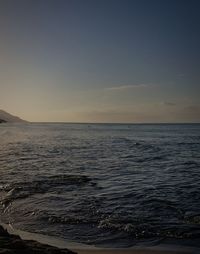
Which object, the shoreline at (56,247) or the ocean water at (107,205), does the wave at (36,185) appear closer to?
the ocean water at (107,205)

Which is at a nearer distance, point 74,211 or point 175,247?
point 175,247

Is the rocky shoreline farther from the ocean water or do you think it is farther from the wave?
the wave

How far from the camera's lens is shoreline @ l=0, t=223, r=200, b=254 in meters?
7.35

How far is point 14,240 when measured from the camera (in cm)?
786

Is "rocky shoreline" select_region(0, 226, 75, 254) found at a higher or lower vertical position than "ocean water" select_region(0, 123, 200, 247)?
higher

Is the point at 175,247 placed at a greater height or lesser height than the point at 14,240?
lesser

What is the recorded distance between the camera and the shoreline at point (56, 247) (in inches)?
289

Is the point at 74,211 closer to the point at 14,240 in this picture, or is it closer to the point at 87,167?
the point at 14,240

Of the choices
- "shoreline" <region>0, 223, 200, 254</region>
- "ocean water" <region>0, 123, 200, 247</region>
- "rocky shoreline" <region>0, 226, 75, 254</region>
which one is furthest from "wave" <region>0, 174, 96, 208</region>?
"rocky shoreline" <region>0, 226, 75, 254</region>

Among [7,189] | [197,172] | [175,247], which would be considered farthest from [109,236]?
[197,172]

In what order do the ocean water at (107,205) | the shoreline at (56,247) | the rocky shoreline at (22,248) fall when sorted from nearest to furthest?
the rocky shoreline at (22,248) → the shoreline at (56,247) → the ocean water at (107,205)

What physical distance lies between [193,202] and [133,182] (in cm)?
531

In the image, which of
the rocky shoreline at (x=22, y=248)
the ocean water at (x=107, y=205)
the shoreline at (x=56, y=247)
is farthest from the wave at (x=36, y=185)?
the rocky shoreline at (x=22, y=248)

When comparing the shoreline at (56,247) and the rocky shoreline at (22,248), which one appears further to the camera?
the shoreline at (56,247)
